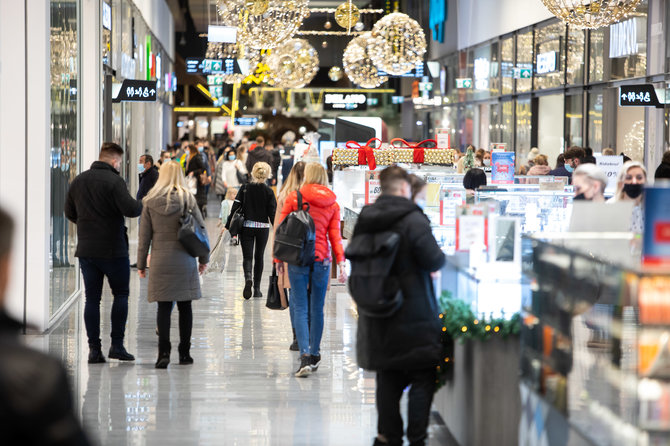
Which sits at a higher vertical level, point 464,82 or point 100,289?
point 464,82

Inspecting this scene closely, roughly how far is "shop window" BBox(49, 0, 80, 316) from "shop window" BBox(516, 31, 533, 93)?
14.3 m

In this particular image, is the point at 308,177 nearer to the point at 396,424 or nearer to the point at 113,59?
the point at 396,424

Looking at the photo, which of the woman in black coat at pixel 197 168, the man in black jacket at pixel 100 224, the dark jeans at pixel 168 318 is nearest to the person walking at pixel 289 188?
the dark jeans at pixel 168 318

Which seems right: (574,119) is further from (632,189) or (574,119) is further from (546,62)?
(632,189)

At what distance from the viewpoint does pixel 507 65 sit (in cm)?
2527

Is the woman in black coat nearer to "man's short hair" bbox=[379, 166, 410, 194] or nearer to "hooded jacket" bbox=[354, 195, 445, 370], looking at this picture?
"man's short hair" bbox=[379, 166, 410, 194]

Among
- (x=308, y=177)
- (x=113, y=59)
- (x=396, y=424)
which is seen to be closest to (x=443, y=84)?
(x=113, y=59)

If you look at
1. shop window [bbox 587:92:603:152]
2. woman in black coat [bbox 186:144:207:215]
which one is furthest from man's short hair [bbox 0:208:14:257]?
woman in black coat [bbox 186:144:207:215]

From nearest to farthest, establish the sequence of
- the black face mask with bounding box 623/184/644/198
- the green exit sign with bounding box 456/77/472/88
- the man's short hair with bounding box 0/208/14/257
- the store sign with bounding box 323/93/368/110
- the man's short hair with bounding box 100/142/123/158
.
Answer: the man's short hair with bounding box 0/208/14/257, the black face mask with bounding box 623/184/644/198, the man's short hair with bounding box 100/142/123/158, the green exit sign with bounding box 456/77/472/88, the store sign with bounding box 323/93/368/110

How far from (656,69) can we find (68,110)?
961 centimetres

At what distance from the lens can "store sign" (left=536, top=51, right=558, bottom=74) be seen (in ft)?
70.0

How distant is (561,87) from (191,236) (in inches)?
596

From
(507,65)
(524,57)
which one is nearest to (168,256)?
(524,57)

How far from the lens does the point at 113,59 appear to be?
16.6m
